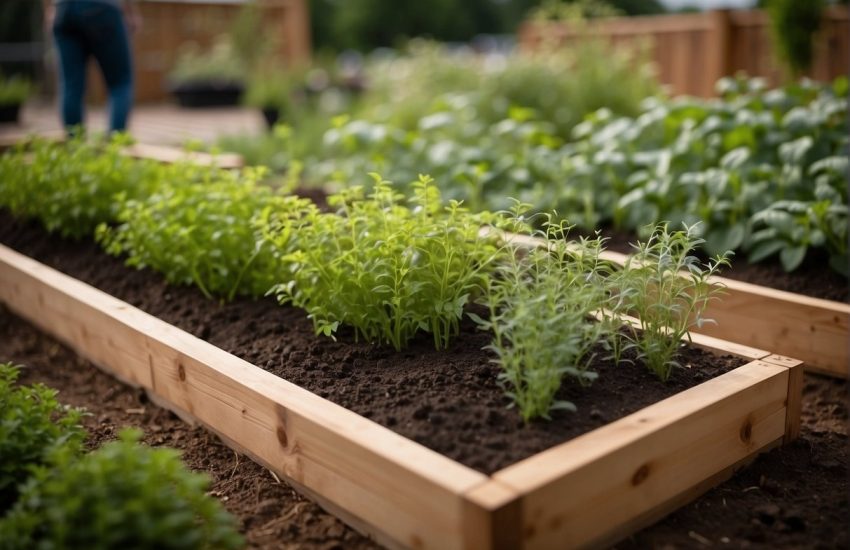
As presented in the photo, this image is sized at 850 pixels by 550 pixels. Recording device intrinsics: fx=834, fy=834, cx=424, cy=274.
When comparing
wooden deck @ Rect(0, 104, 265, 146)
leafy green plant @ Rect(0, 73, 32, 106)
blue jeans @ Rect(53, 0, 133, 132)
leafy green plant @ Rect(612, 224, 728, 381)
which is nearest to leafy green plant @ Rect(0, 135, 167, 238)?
blue jeans @ Rect(53, 0, 133, 132)

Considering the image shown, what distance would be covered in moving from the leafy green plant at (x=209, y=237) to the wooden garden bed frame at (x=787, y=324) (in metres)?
0.92

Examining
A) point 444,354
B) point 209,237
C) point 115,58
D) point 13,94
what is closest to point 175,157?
point 115,58

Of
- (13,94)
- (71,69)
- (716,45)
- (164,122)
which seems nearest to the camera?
(71,69)

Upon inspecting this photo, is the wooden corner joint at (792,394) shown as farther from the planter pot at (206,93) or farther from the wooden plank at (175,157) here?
the planter pot at (206,93)

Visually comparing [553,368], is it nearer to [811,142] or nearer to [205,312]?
[205,312]

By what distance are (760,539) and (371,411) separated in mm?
934

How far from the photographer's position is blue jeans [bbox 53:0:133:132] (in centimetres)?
495

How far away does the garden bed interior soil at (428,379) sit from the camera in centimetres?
187

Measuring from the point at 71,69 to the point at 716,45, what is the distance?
19.8ft

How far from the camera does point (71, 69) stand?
16.9 ft

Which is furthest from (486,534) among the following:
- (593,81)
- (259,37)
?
(259,37)

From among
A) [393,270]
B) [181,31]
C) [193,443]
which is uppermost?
[181,31]

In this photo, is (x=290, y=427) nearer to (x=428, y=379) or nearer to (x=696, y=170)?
(x=428, y=379)

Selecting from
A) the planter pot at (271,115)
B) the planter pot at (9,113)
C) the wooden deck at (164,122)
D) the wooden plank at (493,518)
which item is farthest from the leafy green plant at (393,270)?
the planter pot at (9,113)
